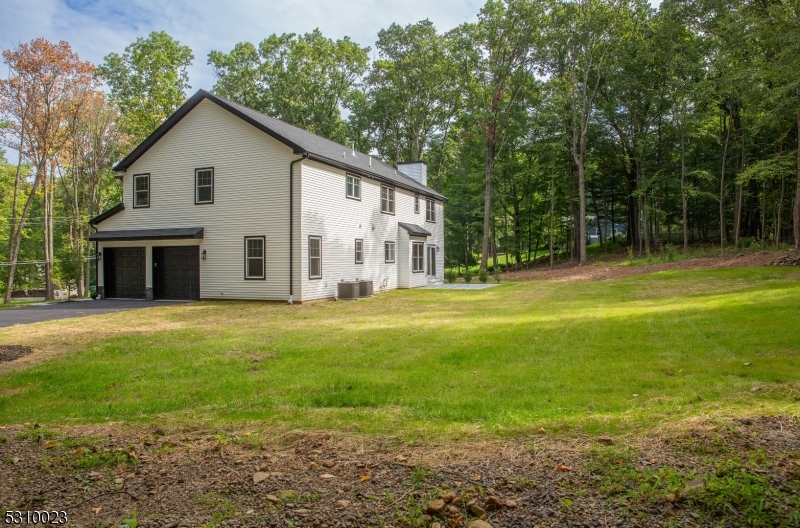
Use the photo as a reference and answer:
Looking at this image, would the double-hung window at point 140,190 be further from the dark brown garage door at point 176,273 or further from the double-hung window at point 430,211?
the double-hung window at point 430,211

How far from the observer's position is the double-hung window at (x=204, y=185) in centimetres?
1872

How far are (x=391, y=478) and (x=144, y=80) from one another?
125ft

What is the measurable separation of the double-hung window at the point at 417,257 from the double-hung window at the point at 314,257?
777 cm

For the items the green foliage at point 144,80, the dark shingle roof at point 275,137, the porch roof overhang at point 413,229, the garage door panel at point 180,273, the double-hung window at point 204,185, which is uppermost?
the green foliage at point 144,80

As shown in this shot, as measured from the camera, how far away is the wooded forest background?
21.9 metres

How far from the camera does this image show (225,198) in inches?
727

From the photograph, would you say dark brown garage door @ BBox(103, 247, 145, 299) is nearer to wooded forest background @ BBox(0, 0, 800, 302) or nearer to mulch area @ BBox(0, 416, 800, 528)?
wooded forest background @ BBox(0, 0, 800, 302)

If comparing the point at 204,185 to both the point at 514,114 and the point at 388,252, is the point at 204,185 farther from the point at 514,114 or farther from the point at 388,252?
the point at 514,114

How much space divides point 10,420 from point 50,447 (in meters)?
1.93

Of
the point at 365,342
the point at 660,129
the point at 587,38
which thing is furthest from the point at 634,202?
the point at 365,342

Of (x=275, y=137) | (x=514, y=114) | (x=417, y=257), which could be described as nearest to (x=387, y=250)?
(x=417, y=257)

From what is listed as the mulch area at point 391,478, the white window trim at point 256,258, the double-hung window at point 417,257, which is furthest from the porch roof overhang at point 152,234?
the mulch area at point 391,478

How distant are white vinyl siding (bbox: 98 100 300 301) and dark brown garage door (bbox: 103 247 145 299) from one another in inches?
31.8

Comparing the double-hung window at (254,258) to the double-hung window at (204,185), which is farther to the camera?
the double-hung window at (204,185)
